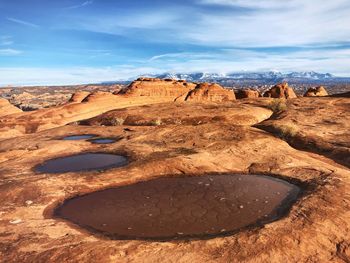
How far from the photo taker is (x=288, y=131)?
22.5 meters

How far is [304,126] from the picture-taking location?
79.9 ft

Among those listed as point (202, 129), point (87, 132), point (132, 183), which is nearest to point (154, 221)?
point (132, 183)

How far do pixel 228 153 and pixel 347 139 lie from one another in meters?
7.34

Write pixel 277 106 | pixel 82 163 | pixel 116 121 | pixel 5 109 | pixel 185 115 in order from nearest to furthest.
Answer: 1. pixel 82 163
2. pixel 185 115
3. pixel 116 121
4. pixel 277 106
5. pixel 5 109

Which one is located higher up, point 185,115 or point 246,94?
point 185,115

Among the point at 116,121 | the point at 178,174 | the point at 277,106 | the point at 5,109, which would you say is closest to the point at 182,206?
the point at 178,174

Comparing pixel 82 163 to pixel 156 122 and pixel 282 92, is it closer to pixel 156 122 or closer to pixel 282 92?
pixel 156 122

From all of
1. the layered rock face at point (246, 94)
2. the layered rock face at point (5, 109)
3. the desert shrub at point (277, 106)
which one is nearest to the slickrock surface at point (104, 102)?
the layered rock face at point (246, 94)

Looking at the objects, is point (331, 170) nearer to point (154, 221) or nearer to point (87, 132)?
point (154, 221)

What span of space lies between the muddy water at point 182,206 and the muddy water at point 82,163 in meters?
3.47

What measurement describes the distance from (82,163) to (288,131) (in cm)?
1209

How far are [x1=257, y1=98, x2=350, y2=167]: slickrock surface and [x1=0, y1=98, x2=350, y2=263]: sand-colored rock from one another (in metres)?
1.10

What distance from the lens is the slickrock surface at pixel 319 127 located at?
1986 cm

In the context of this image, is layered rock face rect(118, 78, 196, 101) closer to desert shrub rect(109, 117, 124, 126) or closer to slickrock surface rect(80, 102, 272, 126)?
slickrock surface rect(80, 102, 272, 126)
